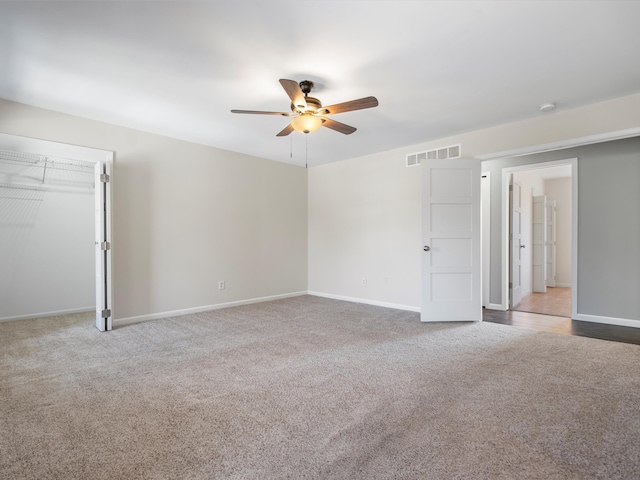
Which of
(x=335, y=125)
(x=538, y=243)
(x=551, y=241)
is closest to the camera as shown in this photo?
(x=335, y=125)

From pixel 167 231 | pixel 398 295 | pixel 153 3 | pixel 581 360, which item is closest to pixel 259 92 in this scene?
pixel 153 3

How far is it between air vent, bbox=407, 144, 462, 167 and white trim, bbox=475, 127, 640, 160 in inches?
13.0

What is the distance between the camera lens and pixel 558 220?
8102 millimetres

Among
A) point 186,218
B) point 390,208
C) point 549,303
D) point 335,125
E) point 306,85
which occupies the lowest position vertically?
point 549,303

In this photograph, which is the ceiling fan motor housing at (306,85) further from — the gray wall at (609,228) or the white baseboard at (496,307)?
the white baseboard at (496,307)

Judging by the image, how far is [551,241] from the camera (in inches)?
309

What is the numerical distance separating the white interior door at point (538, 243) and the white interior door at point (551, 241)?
72 centimetres

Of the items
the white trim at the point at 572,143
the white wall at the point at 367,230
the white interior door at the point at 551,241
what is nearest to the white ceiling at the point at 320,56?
the white trim at the point at 572,143

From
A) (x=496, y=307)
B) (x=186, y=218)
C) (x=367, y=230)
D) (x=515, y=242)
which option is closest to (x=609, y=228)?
(x=515, y=242)

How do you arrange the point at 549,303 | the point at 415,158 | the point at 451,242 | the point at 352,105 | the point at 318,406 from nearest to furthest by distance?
1. the point at 318,406
2. the point at 352,105
3. the point at 451,242
4. the point at 415,158
5. the point at 549,303

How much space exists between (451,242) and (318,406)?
3.16 m

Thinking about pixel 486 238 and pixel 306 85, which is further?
pixel 486 238

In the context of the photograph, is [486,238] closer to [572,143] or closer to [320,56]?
[572,143]

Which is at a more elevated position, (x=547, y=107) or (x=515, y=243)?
(x=547, y=107)
